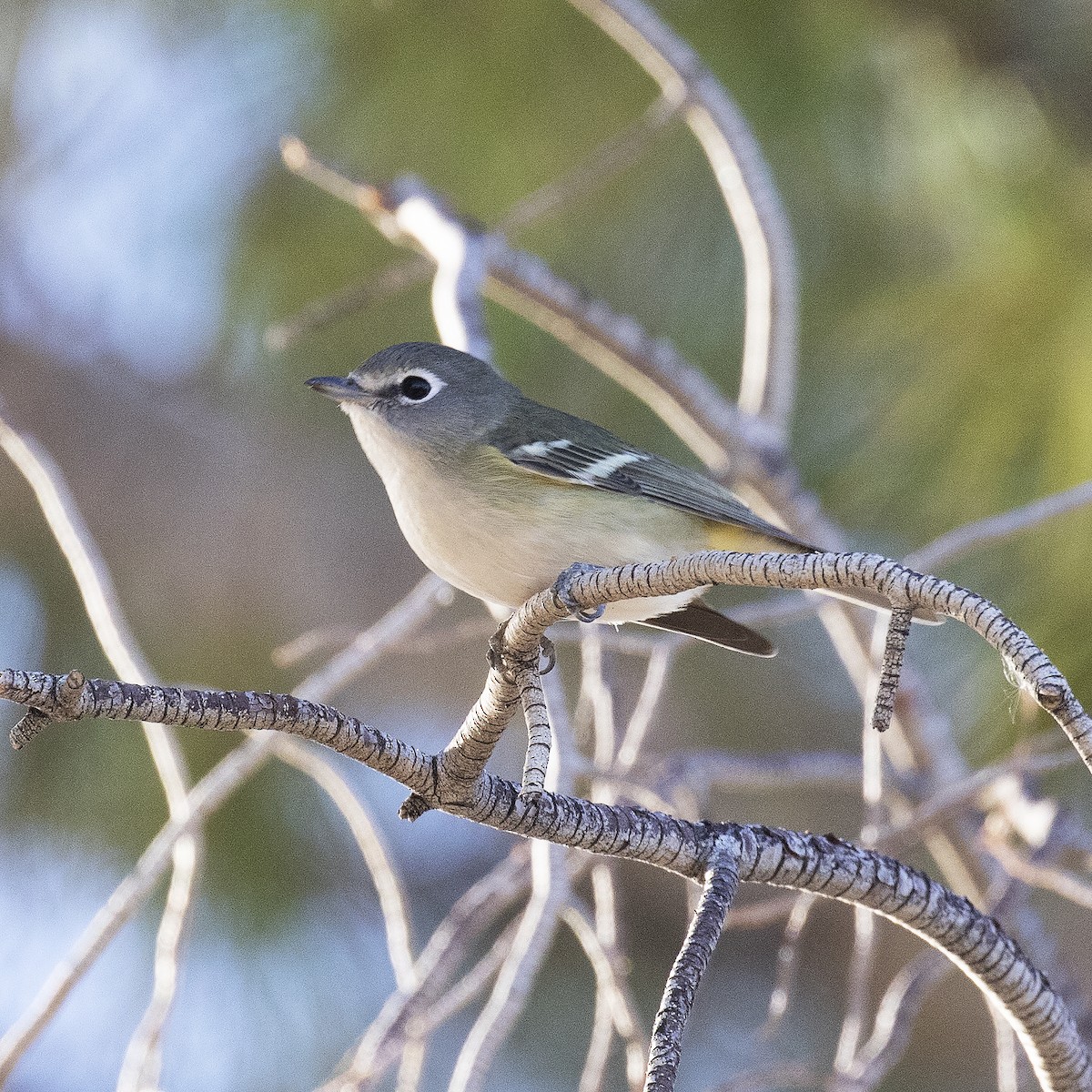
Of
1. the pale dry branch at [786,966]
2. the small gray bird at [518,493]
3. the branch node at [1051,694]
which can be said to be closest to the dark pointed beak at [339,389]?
the small gray bird at [518,493]

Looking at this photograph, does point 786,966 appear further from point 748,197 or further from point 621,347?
point 748,197

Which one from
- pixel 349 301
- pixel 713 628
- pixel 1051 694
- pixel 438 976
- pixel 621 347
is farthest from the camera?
pixel 349 301

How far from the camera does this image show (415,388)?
107 inches

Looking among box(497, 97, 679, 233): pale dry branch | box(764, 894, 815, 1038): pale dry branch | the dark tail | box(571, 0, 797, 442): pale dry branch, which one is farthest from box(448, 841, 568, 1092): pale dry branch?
box(497, 97, 679, 233): pale dry branch

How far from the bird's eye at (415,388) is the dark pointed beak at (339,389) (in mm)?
76

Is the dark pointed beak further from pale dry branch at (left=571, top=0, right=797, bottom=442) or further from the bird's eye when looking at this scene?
pale dry branch at (left=571, top=0, right=797, bottom=442)

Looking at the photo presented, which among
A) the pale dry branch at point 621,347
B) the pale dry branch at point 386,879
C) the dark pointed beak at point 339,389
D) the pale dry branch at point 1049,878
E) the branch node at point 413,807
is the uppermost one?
the pale dry branch at point 621,347

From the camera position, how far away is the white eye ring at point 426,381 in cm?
269

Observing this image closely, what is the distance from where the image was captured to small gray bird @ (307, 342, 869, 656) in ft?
7.64

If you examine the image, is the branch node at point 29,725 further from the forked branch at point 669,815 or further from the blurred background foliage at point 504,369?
the blurred background foliage at point 504,369

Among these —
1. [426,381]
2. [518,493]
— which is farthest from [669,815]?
[426,381]

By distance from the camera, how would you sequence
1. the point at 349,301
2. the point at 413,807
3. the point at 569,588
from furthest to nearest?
the point at 349,301 → the point at 569,588 → the point at 413,807

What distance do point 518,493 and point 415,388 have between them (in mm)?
406

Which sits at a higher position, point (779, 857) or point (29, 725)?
point (779, 857)
